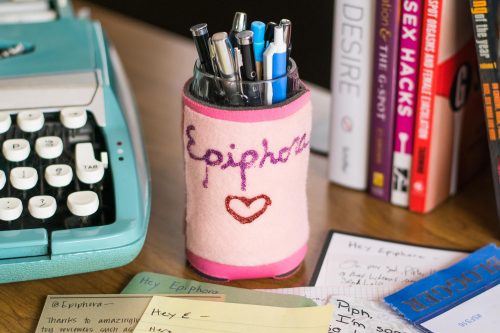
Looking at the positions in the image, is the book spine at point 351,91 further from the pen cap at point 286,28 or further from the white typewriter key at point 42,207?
the white typewriter key at point 42,207

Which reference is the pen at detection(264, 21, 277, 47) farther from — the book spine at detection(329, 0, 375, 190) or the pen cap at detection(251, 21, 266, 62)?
the book spine at detection(329, 0, 375, 190)

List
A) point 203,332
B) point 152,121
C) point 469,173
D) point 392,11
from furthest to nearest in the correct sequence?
point 152,121, point 469,173, point 392,11, point 203,332

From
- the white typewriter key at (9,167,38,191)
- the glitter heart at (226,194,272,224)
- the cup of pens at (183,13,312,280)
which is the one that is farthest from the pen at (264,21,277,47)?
the white typewriter key at (9,167,38,191)

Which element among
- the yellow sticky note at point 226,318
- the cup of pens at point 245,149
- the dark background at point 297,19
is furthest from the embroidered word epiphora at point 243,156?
the dark background at point 297,19

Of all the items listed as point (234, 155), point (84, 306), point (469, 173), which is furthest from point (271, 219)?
point (469, 173)

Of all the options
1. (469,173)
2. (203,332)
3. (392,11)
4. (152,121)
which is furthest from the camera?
(152,121)

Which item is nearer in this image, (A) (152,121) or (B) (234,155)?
(B) (234,155)

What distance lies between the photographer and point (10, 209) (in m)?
0.71

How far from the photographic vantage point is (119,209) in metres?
0.74

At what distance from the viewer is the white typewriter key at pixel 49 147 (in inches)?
30.0

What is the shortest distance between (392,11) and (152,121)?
0.37 meters

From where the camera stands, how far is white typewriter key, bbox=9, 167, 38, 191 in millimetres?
732

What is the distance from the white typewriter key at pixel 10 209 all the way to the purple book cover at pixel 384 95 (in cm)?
37

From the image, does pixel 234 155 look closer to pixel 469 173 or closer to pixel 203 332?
pixel 203 332
